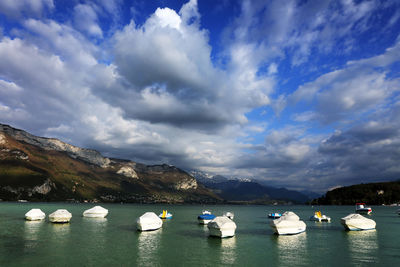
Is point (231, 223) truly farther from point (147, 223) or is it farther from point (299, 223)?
point (147, 223)

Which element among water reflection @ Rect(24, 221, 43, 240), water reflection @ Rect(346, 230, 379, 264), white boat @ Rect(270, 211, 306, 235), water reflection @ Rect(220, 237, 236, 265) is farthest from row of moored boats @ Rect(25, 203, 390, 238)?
water reflection @ Rect(346, 230, 379, 264)

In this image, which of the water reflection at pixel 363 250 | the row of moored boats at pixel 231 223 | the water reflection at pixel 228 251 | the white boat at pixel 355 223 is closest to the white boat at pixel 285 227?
the row of moored boats at pixel 231 223

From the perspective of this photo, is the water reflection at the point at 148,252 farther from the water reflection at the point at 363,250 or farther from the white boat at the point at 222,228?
the water reflection at the point at 363,250

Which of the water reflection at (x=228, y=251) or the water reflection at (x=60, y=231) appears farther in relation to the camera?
the water reflection at (x=60, y=231)

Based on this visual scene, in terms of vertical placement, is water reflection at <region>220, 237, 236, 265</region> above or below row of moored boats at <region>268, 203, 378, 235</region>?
below

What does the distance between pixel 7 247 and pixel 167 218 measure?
261 ft

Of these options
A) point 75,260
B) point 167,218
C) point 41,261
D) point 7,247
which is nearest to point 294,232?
point 75,260

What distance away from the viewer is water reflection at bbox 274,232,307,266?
119ft

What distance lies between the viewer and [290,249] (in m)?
44.1

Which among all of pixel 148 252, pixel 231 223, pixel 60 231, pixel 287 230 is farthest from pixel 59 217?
pixel 287 230

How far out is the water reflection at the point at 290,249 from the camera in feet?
119

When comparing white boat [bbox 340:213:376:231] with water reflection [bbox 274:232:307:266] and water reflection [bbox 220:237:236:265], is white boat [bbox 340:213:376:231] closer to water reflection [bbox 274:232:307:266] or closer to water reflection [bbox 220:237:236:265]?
water reflection [bbox 274:232:307:266]

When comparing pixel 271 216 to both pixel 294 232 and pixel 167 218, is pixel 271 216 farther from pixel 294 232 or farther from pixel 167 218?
pixel 294 232

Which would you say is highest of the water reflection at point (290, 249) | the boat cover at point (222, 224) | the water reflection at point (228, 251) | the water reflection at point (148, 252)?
the boat cover at point (222, 224)
